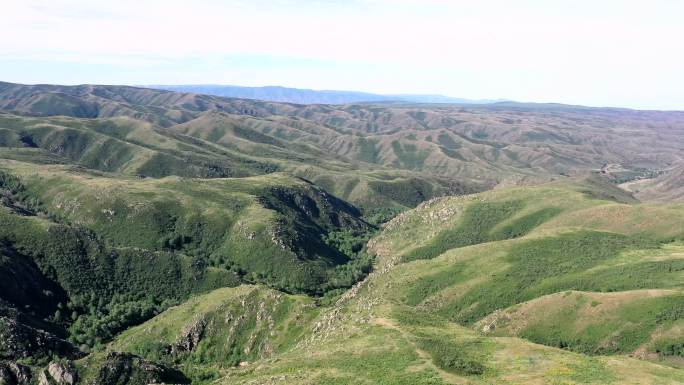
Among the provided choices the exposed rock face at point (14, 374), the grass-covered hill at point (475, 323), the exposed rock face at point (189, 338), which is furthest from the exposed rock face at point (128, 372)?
the exposed rock face at point (189, 338)

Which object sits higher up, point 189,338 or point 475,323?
point 475,323

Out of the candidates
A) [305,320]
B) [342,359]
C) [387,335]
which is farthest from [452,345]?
[305,320]

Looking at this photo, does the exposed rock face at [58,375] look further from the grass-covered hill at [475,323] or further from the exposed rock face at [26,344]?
the exposed rock face at [26,344]

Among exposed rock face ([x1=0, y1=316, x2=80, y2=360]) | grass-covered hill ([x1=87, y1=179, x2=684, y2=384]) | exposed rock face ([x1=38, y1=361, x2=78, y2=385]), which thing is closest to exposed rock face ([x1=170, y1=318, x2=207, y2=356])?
grass-covered hill ([x1=87, y1=179, x2=684, y2=384])

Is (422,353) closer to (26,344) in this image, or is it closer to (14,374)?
(14,374)

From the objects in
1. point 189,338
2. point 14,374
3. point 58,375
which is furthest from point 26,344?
point 189,338
